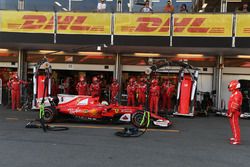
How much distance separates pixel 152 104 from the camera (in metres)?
15.9

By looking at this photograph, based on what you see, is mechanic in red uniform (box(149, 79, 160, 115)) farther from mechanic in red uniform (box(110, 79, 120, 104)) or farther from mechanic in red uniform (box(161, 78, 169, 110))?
mechanic in red uniform (box(110, 79, 120, 104))

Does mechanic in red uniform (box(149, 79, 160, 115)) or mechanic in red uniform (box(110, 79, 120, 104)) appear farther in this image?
mechanic in red uniform (box(110, 79, 120, 104))

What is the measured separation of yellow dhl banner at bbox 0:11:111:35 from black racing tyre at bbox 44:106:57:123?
459cm

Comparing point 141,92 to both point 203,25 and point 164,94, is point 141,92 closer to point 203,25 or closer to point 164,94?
point 164,94

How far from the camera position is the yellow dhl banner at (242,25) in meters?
14.7

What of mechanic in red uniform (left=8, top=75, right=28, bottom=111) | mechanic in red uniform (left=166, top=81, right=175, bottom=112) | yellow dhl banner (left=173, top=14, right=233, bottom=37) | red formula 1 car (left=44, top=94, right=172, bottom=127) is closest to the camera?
red formula 1 car (left=44, top=94, right=172, bottom=127)

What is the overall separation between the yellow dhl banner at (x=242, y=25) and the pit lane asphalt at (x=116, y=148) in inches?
172

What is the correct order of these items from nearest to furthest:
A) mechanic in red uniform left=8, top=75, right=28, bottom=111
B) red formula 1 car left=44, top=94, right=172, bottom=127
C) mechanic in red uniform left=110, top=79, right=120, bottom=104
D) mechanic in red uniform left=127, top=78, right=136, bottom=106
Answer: red formula 1 car left=44, top=94, right=172, bottom=127
mechanic in red uniform left=8, top=75, right=28, bottom=111
mechanic in red uniform left=127, top=78, right=136, bottom=106
mechanic in red uniform left=110, top=79, right=120, bottom=104

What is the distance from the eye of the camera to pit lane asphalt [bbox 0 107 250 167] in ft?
24.3

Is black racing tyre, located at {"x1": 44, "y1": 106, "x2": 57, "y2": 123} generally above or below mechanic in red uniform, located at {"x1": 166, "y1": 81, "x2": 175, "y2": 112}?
below

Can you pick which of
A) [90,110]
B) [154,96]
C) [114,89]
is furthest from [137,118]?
[114,89]

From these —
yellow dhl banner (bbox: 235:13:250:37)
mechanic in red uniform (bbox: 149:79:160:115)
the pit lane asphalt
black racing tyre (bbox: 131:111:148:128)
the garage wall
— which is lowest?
the pit lane asphalt

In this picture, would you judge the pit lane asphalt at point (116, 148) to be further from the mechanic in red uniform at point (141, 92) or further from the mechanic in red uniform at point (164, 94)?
the mechanic in red uniform at point (141, 92)

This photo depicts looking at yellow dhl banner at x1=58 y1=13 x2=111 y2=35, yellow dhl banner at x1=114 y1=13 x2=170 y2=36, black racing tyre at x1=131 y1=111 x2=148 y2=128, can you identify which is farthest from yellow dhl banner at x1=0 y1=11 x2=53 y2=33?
black racing tyre at x1=131 y1=111 x2=148 y2=128
